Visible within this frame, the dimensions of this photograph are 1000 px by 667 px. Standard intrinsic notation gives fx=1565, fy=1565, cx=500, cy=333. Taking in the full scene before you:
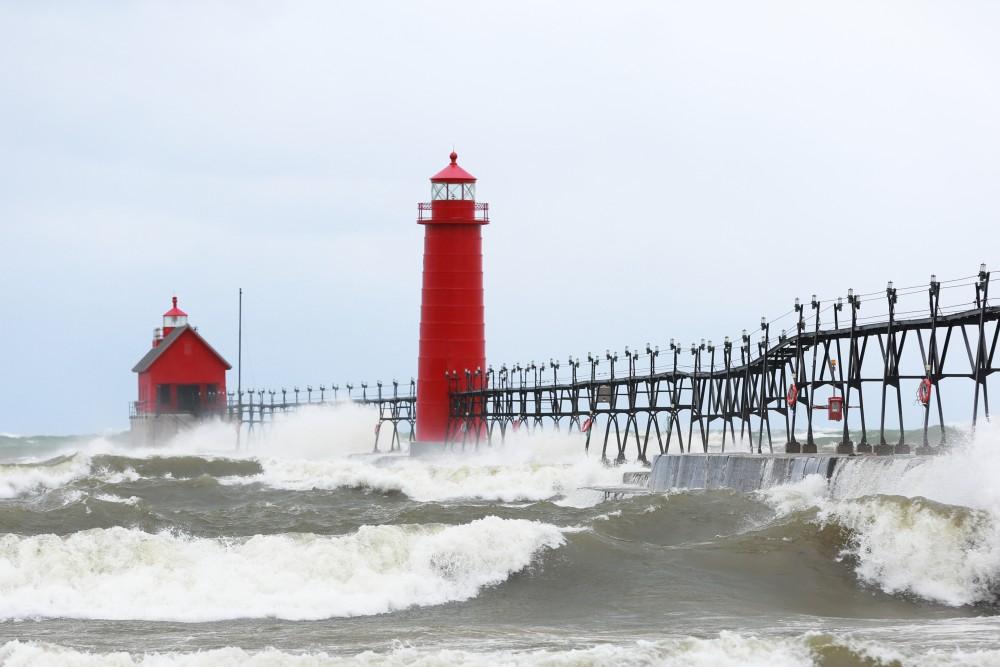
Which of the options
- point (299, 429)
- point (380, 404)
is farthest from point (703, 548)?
point (299, 429)

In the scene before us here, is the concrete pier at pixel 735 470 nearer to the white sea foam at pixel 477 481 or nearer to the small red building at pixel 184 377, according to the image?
the white sea foam at pixel 477 481

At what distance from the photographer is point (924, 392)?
27953 mm

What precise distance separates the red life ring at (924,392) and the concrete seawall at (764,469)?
222 cm

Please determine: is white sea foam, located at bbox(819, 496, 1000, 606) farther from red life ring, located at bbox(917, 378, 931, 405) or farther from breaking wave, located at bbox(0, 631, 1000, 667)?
red life ring, located at bbox(917, 378, 931, 405)

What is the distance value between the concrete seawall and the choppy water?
23 cm

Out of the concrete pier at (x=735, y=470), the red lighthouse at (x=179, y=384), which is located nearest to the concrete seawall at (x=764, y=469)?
the concrete pier at (x=735, y=470)

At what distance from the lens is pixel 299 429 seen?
73.8m

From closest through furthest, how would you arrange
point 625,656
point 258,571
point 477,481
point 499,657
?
1. point 625,656
2. point 499,657
3. point 258,571
4. point 477,481

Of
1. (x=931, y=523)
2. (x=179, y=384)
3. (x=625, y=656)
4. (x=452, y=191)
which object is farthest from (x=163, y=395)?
(x=625, y=656)

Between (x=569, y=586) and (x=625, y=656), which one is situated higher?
(x=625, y=656)

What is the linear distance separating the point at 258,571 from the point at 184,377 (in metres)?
51.5

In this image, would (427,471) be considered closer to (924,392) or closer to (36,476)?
(36,476)

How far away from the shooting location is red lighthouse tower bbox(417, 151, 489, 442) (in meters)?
48.7

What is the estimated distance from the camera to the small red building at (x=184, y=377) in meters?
69.8
